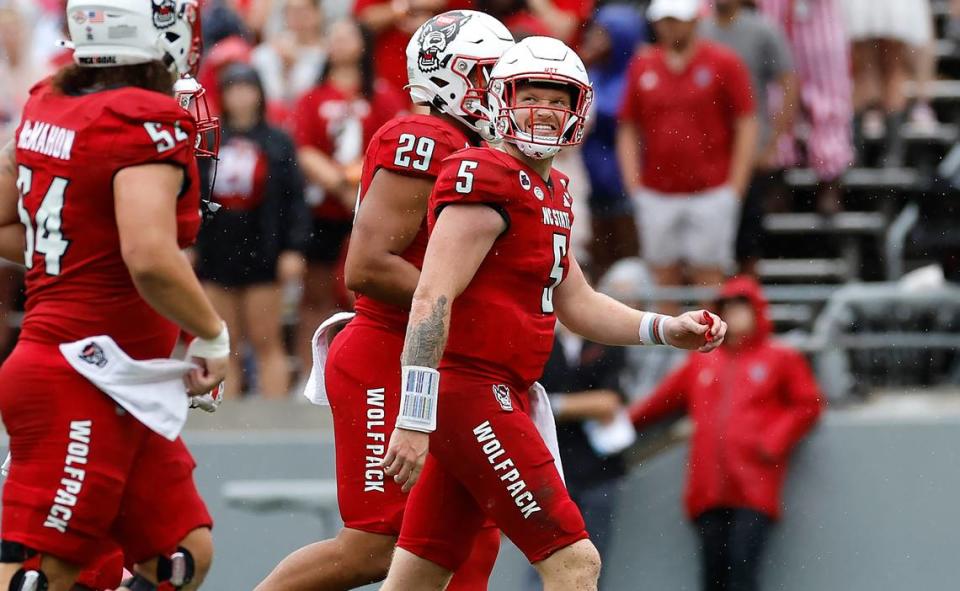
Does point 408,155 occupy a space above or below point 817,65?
above

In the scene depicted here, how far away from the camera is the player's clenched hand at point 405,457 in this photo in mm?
5176

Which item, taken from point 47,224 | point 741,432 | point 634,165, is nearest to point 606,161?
point 634,165

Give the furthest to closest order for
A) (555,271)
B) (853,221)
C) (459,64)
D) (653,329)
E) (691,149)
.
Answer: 1. (853,221)
2. (691,149)
3. (459,64)
4. (653,329)
5. (555,271)

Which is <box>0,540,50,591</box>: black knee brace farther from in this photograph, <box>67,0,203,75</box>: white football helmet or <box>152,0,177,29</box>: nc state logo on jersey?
<box>152,0,177,29</box>: nc state logo on jersey

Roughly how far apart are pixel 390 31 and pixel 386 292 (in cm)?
515

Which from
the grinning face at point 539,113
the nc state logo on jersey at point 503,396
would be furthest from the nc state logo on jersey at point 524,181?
the nc state logo on jersey at point 503,396

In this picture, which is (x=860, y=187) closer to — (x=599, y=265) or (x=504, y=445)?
(x=599, y=265)

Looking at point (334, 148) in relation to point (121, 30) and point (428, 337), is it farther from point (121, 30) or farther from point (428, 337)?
point (428, 337)

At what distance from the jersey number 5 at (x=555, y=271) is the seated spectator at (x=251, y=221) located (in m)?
4.45

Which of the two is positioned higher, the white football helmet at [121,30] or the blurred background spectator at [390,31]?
the white football helmet at [121,30]

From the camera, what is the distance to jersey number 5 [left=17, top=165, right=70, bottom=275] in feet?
18.0

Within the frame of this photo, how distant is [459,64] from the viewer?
600 centimetres

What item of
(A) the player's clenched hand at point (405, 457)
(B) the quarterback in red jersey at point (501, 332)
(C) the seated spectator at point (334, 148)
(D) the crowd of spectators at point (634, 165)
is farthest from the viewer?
(C) the seated spectator at point (334, 148)

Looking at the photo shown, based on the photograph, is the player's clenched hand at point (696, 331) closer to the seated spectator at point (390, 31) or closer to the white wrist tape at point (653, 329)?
the white wrist tape at point (653, 329)
